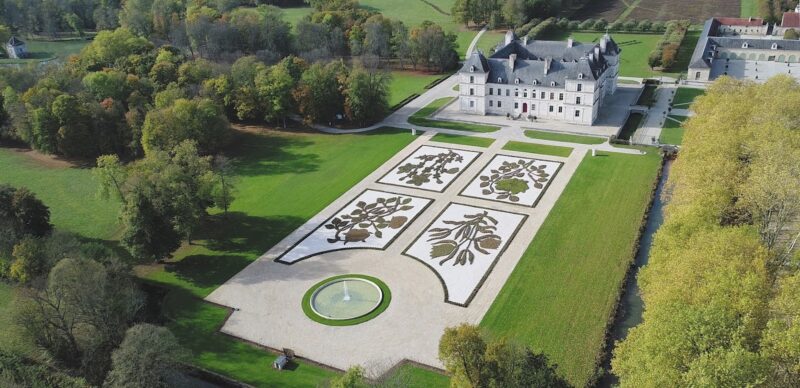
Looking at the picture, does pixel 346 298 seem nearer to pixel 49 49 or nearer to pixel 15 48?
pixel 15 48

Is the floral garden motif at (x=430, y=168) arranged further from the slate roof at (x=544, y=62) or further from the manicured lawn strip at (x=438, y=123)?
the slate roof at (x=544, y=62)

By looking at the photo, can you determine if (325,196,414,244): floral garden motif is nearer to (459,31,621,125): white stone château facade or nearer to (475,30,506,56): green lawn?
(459,31,621,125): white stone château facade

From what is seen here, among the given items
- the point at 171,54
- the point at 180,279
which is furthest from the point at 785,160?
the point at 171,54

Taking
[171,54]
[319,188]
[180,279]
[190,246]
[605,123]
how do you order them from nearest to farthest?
[180,279] < [190,246] < [319,188] < [605,123] < [171,54]

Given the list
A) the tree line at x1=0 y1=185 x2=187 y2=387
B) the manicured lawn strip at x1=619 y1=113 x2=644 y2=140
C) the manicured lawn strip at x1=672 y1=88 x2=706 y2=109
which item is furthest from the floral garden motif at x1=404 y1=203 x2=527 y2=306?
the manicured lawn strip at x1=672 y1=88 x2=706 y2=109

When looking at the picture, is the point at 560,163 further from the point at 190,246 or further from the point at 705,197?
the point at 190,246

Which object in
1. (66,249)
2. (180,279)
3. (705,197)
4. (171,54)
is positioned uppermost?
→ (171,54)

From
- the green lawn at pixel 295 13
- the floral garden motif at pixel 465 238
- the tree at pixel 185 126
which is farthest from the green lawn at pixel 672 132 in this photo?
the green lawn at pixel 295 13
